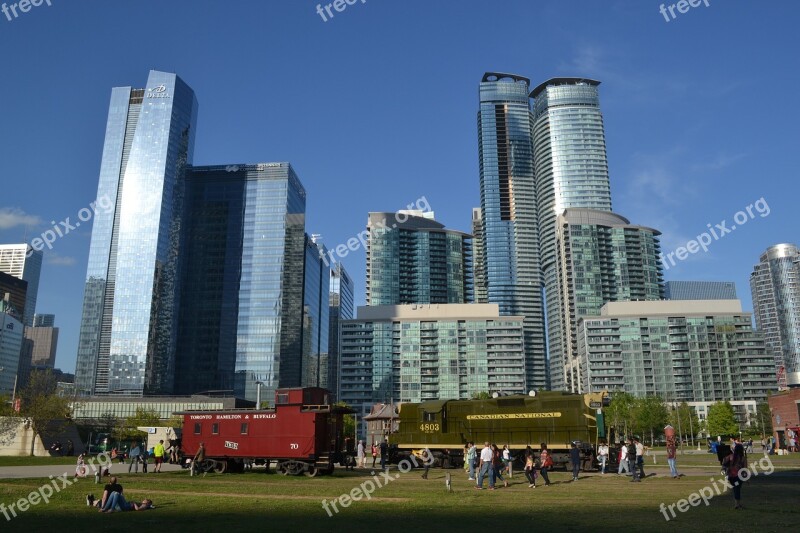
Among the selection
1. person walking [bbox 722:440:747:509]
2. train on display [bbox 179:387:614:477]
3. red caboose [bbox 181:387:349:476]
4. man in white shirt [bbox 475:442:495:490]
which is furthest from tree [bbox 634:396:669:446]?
person walking [bbox 722:440:747:509]

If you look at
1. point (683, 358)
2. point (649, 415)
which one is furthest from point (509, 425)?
point (683, 358)

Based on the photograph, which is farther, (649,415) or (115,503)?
(649,415)

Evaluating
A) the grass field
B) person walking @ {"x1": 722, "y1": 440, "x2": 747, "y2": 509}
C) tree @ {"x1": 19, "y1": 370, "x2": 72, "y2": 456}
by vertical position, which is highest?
tree @ {"x1": 19, "y1": 370, "x2": 72, "y2": 456}

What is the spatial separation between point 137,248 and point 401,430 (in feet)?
524

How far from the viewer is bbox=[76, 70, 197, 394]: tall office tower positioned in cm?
17962

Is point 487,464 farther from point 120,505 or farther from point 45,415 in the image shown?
point 45,415

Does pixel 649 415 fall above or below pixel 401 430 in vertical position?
above

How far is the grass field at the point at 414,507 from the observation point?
16.5 meters

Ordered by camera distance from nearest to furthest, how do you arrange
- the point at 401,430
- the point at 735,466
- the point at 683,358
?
1. the point at 735,466
2. the point at 401,430
3. the point at 683,358

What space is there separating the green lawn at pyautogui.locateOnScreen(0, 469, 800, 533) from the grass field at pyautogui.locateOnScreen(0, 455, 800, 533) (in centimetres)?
3

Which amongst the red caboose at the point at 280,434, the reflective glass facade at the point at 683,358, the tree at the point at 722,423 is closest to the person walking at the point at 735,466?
the red caboose at the point at 280,434

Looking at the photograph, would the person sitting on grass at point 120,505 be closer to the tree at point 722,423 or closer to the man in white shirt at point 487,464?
the man in white shirt at point 487,464

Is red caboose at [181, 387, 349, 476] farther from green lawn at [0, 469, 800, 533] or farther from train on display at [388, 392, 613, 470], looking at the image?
train on display at [388, 392, 613, 470]

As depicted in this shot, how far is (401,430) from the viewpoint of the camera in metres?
45.4
